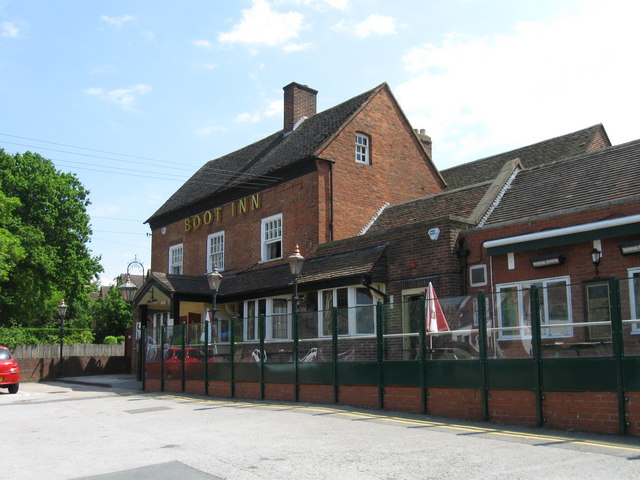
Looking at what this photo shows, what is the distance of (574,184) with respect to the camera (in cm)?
1750

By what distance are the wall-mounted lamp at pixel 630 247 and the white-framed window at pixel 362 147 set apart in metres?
12.5

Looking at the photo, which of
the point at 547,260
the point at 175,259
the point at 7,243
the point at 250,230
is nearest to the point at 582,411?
the point at 547,260

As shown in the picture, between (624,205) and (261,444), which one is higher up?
(624,205)

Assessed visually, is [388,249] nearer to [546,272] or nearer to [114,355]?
[546,272]

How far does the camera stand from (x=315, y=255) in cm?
2300

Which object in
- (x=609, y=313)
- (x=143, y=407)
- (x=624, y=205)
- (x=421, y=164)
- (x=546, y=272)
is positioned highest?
(x=421, y=164)

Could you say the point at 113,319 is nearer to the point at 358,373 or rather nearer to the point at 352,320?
the point at 352,320

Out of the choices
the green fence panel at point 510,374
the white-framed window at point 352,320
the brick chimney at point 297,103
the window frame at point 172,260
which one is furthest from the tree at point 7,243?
the green fence panel at point 510,374

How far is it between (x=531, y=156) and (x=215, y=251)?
46.2ft

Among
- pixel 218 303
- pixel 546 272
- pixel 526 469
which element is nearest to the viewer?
pixel 526 469

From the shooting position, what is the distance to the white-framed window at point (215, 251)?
28781mm

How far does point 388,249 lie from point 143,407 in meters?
8.19

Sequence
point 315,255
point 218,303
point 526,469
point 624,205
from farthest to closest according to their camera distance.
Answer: point 218,303 → point 315,255 → point 624,205 → point 526,469

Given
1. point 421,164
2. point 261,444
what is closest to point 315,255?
point 421,164
